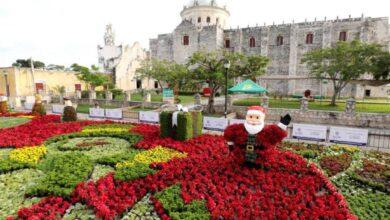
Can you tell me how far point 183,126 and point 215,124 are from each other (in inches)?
153

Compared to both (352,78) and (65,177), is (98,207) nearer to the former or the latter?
(65,177)

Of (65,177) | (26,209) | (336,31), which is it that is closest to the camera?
(26,209)

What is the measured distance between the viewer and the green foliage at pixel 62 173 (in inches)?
237

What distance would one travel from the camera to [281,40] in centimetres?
4250

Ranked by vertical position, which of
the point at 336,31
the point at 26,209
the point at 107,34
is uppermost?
the point at 107,34

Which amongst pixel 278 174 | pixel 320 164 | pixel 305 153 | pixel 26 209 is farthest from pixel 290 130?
pixel 26 209

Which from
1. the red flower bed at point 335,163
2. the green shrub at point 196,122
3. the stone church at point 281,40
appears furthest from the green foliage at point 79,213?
the stone church at point 281,40

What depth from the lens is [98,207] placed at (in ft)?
17.1

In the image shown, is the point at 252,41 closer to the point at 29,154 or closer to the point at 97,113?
the point at 97,113

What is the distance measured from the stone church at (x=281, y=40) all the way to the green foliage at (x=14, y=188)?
34.0 meters

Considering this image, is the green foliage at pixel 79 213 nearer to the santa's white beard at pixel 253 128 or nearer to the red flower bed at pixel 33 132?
the santa's white beard at pixel 253 128

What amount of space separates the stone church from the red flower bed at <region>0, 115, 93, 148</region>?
28715 mm

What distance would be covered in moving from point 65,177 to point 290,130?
9.85 meters

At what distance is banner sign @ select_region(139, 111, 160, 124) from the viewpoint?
15.9 metres
